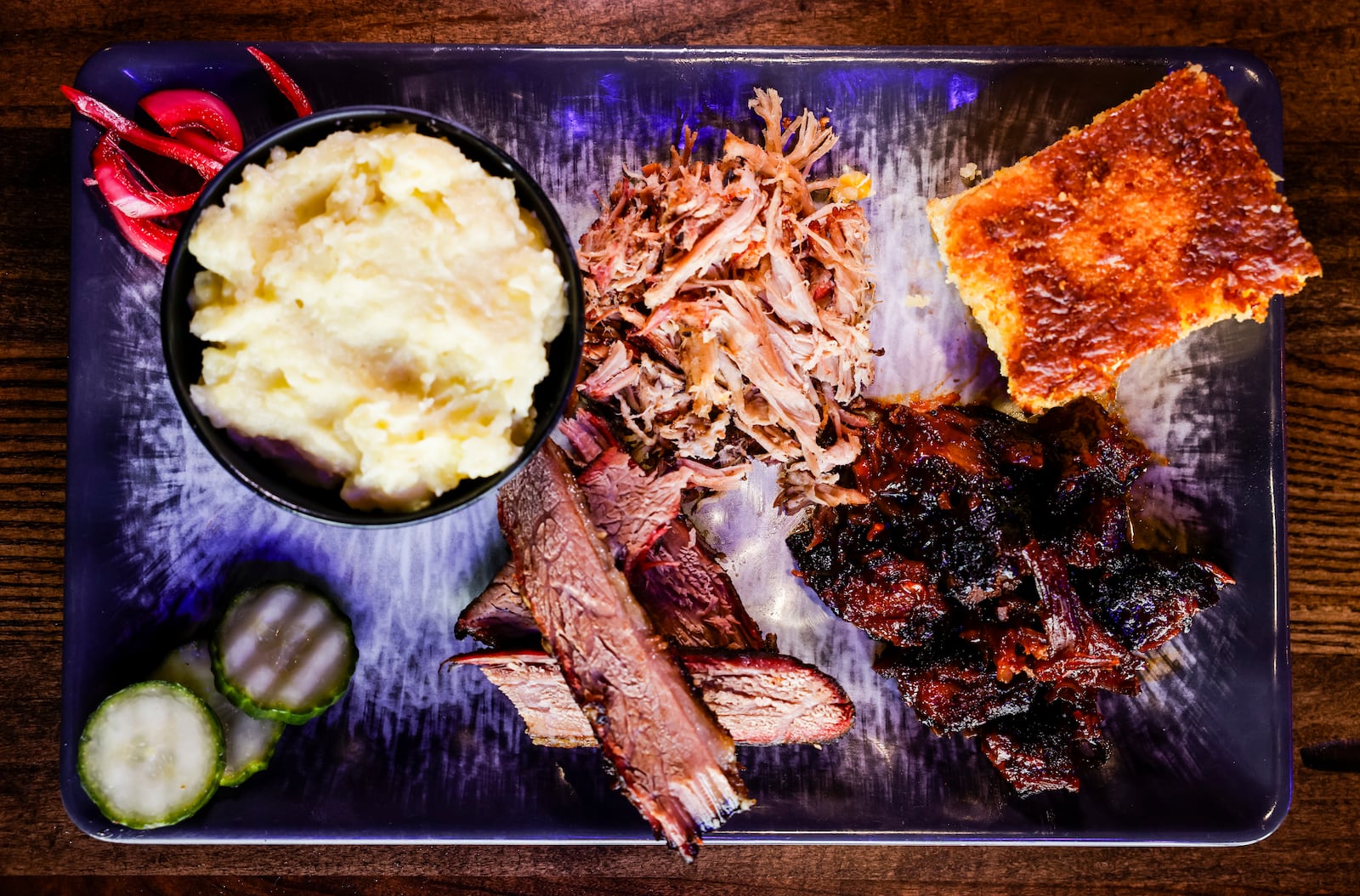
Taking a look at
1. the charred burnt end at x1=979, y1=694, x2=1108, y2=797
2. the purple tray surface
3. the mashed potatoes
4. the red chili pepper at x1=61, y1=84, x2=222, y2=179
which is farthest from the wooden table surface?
the mashed potatoes

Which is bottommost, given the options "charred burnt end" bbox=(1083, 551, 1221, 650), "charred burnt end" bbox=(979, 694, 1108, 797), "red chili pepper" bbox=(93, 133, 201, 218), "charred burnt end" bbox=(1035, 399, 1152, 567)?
"charred burnt end" bbox=(979, 694, 1108, 797)

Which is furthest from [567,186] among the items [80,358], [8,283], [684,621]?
[8,283]

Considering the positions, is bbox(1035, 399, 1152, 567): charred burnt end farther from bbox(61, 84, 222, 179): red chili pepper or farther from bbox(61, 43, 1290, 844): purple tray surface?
bbox(61, 84, 222, 179): red chili pepper

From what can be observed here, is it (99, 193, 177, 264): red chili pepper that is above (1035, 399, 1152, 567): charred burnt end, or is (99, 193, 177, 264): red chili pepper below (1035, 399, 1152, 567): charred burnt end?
above

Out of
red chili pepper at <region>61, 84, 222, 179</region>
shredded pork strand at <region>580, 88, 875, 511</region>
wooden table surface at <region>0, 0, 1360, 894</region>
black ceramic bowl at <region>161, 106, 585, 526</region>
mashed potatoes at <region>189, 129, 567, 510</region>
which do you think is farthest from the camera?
wooden table surface at <region>0, 0, 1360, 894</region>

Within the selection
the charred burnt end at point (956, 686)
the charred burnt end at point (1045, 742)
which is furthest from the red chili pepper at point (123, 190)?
the charred burnt end at point (1045, 742)
